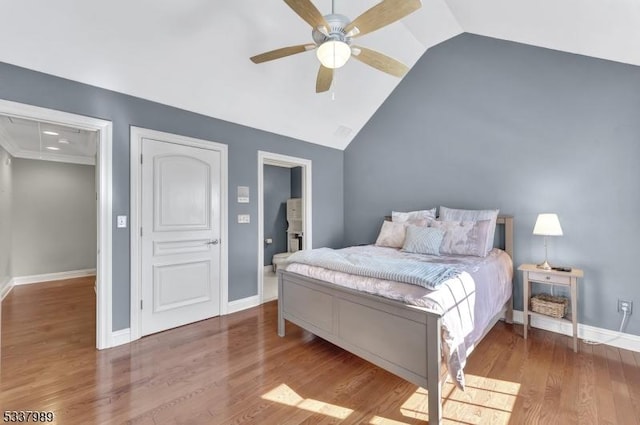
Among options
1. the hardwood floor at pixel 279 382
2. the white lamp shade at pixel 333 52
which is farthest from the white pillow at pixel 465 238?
the white lamp shade at pixel 333 52

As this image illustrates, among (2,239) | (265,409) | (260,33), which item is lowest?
(265,409)

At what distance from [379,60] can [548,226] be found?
2279 millimetres

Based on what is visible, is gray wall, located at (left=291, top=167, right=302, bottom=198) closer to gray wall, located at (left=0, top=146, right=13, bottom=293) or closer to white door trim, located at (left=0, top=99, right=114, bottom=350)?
white door trim, located at (left=0, top=99, right=114, bottom=350)

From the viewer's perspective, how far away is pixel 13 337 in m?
2.92

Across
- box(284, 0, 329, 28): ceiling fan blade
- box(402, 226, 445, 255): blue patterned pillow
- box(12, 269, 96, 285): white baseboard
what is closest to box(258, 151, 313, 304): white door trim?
box(402, 226, 445, 255): blue patterned pillow

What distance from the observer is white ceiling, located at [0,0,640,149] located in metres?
2.25

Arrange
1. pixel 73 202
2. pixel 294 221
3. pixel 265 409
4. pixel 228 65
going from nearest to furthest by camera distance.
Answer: pixel 265 409
pixel 228 65
pixel 73 202
pixel 294 221

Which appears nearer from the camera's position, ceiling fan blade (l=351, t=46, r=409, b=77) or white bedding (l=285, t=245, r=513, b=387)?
white bedding (l=285, t=245, r=513, b=387)

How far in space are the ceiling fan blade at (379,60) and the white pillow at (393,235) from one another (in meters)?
1.99

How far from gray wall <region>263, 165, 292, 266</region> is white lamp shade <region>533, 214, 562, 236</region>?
474cm

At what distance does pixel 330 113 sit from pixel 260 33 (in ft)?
5.50

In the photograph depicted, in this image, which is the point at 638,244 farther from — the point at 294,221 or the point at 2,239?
the point at 2,239

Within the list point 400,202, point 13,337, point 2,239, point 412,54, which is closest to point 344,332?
point 400,202

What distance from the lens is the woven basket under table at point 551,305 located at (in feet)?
9.32
